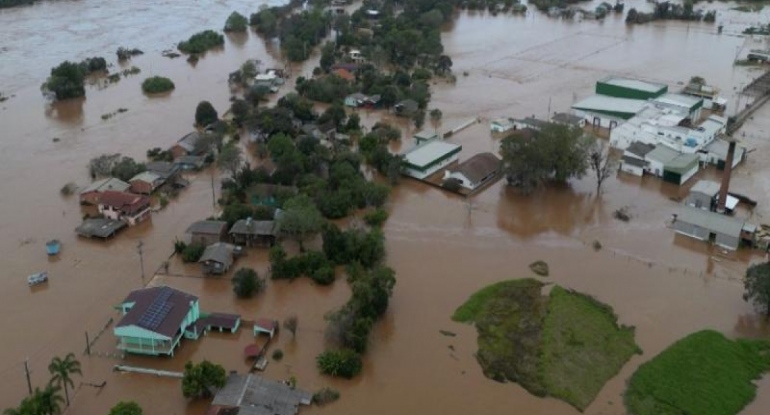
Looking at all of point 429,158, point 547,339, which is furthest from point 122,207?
point 547,339

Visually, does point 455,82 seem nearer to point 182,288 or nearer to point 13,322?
point 182,288

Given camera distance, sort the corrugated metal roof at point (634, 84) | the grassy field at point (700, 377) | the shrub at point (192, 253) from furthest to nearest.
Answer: the corrugated metal roof at point (634, 84), the shrub at point (192, 253), the grassy field at point (700, 377)

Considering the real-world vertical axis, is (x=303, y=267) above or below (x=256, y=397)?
above

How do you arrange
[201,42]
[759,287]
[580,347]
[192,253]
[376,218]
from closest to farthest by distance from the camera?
[580,347]
[759,287]
[192,253]
[376,218]
[201,42]

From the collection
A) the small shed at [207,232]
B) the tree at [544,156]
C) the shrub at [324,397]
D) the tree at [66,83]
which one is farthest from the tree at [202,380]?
the tree at [66,83]

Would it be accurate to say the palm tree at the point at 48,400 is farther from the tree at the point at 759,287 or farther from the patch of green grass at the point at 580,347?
the tree at the point at 759,287

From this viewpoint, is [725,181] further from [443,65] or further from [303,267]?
[443,65]

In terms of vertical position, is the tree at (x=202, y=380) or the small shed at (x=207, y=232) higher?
the small shed at (x=207, y=232)

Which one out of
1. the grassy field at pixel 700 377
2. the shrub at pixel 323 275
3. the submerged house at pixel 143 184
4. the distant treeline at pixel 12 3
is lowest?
the grassy field at pixel 700 377
